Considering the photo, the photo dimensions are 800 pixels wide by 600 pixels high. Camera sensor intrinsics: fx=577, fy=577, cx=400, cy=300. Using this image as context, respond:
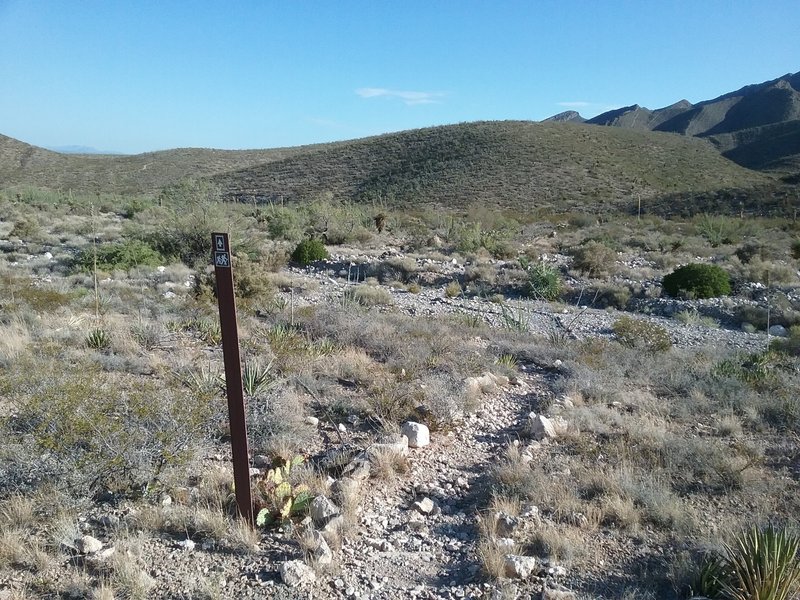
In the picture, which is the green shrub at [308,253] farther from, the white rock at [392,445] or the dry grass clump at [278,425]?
the white rock at [392,445]

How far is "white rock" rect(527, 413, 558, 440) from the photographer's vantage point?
5402mm

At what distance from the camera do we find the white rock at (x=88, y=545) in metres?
3.44

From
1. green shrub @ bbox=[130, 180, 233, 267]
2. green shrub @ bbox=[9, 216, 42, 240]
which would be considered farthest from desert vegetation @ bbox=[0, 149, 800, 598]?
green shrub @ bbox=[9, 216, 42, 240]

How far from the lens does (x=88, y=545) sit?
136 inches

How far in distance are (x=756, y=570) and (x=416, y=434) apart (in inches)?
108

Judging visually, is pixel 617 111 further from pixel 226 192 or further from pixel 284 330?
pixel 284 330

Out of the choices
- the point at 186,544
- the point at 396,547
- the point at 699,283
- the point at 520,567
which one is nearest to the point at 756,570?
the point at 520,567

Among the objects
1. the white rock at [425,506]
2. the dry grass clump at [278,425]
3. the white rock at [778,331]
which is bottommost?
the white rock at [778,331]

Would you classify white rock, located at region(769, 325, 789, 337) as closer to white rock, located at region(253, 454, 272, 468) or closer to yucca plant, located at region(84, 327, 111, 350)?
white rock, located at region(253, 454, 272, 468)

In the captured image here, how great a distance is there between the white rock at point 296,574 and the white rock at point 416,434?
1.93 m

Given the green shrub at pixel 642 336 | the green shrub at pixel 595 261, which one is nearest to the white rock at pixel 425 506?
the green shrub at pixel 642 336

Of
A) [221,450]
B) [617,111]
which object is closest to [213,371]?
[221,450]

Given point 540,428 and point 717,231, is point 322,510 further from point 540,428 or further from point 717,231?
point 717,231

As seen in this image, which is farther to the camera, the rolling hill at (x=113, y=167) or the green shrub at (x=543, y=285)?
the rolling hill at (x=113, y=167)
